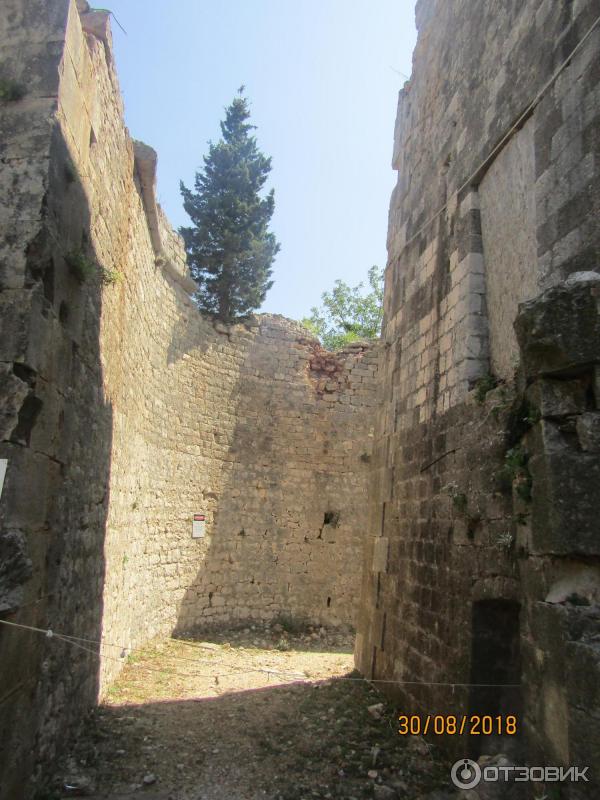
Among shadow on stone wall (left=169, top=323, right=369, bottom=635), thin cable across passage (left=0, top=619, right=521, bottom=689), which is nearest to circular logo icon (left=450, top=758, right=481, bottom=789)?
thin cable across passage (left=0, top=619, right=521, bottom=689)

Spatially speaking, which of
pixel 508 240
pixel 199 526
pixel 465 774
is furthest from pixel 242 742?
pixel 199 526

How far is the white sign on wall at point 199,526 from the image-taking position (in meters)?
9.93

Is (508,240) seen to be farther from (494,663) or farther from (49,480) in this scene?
(49,480)

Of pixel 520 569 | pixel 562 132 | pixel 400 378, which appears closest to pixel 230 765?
pixel 520 569

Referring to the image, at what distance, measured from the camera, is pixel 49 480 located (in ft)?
13.3

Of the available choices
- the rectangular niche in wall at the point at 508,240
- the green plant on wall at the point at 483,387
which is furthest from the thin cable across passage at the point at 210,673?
the rectangular niche in wall at the point at 508,240

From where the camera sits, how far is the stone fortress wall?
370 centimetres

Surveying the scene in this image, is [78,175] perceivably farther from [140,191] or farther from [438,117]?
[438,117]

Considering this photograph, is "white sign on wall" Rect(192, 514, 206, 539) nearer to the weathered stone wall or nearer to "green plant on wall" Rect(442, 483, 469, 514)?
the weathered stone wall

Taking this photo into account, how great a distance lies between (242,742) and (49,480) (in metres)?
2.89

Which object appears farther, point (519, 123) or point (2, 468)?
point (519, 123)
